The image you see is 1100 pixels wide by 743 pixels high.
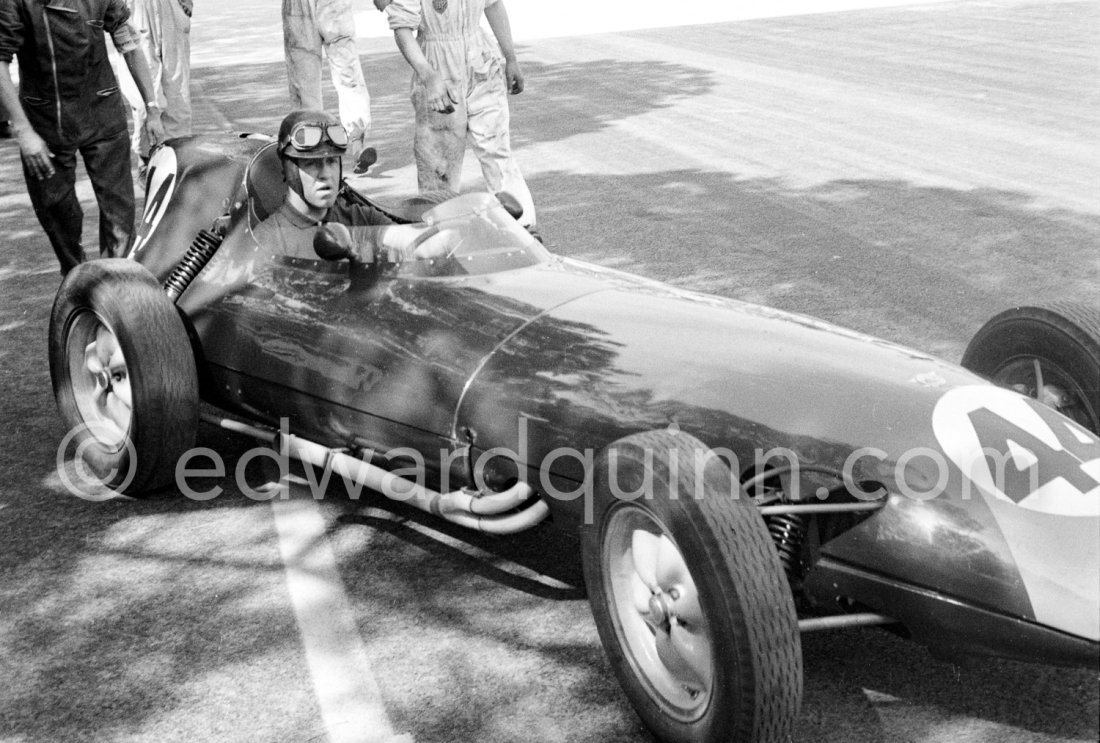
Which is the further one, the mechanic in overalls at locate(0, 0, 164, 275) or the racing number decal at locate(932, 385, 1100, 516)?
the mechanic in overalls at locate(0, 0, 164, 275)

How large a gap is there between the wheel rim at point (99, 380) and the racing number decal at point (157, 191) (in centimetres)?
59

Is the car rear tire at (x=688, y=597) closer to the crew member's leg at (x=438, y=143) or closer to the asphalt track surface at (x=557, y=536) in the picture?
the asphalt track surface at (x=557, y=536)

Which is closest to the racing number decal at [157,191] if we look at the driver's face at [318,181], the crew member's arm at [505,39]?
the driver's face at [318,181]

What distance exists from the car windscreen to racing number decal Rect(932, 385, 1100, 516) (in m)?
1.77

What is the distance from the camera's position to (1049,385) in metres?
4.46

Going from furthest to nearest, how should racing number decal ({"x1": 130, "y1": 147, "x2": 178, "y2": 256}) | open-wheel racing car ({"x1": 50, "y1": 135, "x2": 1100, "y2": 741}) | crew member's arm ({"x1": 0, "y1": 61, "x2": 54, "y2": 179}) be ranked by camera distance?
crew member's arm ({"x1": 0, "y1": 61, "x2": 54, "y2": 179})
racing number decal ({"x1": 130, "y1": 147, "x2": 178, "y2": 256})
open-wheel racing car ({"x1": 50, "y1": 135, "x2": 1100, "y2": 741})

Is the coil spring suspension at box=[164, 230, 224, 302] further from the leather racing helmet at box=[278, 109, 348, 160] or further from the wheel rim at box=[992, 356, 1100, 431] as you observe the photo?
the wheel rim at box=[992, 356, 1100, 431]

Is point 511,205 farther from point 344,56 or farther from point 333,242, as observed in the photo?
point 344,56

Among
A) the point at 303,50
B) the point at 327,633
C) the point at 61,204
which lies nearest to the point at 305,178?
the point at 327,633

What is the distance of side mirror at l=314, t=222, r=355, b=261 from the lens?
4.89 m

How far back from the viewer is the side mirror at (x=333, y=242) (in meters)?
4.89

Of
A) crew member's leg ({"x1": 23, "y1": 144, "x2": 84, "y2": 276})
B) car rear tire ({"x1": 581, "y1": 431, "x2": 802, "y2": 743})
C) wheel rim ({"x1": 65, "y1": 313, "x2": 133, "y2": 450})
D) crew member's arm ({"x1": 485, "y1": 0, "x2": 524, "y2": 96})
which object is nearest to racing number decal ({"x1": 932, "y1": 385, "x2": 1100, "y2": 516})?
car rear tire ({"x1": 581, "y1": 431, "x2": 802, "y2": 743})

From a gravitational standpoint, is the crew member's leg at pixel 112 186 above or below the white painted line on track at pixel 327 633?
above

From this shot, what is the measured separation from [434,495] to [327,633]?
57 cm
